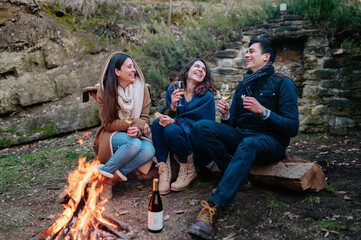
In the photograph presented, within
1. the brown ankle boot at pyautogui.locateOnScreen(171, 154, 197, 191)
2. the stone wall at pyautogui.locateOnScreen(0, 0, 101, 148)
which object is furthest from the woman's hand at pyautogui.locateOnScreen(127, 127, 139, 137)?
the stone wall at pyautogui.locateOnScreen(0, 0, 101, 148)

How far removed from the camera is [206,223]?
2.31 m

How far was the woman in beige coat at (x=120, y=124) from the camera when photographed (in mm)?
3254

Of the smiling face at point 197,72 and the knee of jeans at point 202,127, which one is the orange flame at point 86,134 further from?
the knee of jeans at point 202,127

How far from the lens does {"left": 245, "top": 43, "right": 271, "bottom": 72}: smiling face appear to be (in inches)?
Result: 124

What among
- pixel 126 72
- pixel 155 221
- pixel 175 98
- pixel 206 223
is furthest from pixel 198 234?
pixel 126 72

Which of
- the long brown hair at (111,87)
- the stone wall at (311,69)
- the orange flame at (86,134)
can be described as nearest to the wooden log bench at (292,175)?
the long brown hair at (111,87)

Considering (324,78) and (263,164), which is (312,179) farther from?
(324,78)

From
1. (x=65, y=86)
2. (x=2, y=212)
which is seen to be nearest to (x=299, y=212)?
(x=2, y=212)

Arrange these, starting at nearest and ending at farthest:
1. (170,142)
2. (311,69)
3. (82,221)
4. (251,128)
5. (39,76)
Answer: (82,221) < (251,128) < (170,142) < (311,69) < (39,76)

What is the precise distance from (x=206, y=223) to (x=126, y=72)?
85.9 inches

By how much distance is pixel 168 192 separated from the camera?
3406 mm

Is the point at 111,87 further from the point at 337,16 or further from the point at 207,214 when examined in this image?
the point at 337,16

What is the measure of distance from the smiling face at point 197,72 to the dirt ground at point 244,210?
4.53 feet

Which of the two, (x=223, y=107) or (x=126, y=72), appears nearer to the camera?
(x=223, y=107)
